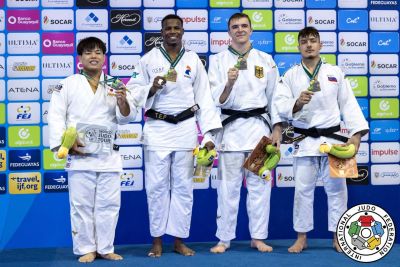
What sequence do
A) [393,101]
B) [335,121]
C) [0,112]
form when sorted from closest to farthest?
[335,121] → [0,112] → [393,101]

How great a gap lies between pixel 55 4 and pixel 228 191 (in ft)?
7.65

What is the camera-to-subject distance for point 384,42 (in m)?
6.28

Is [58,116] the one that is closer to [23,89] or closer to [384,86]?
[23,89]

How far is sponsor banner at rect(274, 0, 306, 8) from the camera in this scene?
6.17 metres

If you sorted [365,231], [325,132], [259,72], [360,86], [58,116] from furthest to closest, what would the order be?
1. [360,86]
2. [259,72]
3. [325,132]
4. [58,116]
5. [365,231]

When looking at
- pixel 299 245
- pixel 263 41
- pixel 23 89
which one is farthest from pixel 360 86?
pixel 23 89

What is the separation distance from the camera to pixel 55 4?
19.5ft

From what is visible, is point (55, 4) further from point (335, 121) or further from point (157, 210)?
point (335, 121)

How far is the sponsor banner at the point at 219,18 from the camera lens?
6.09m

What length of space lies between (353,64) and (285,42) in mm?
692

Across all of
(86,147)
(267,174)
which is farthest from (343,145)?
(86,147)

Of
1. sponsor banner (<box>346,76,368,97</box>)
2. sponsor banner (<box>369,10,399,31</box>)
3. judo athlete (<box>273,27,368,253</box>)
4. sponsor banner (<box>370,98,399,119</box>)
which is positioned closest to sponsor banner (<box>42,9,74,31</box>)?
judo athlete (<box>273,27,368,253</box>)

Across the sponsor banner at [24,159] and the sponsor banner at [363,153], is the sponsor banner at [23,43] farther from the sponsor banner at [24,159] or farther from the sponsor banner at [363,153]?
the sponsor banner at [363,153]

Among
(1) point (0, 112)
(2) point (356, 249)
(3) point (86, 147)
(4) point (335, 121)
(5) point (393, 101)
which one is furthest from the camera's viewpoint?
(5) point (393, 101)
